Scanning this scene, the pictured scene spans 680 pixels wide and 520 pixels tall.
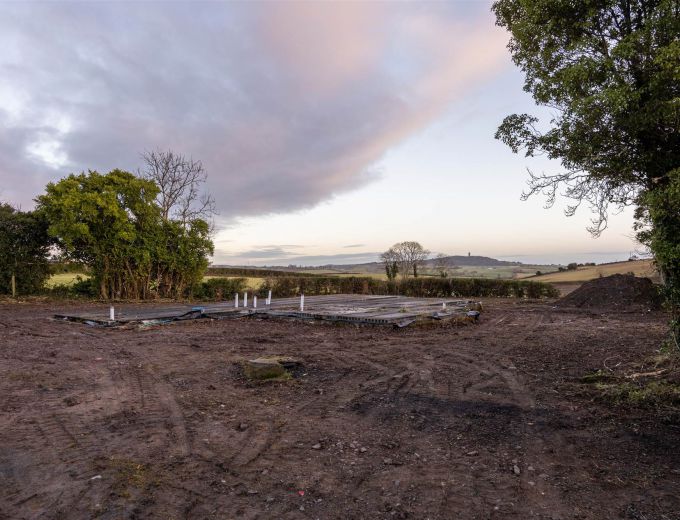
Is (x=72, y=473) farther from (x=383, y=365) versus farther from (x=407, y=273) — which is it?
(x=407, y=273)

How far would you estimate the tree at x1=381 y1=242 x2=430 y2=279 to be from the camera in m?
36.2

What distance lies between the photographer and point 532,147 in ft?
25.3

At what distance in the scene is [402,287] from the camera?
26.7 m

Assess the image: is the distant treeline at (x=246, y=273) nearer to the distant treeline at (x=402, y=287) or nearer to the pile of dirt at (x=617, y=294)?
the distant treeline at (x=402, y=287)

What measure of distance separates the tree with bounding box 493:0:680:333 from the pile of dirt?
40.6 ft

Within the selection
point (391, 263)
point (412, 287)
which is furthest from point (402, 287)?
point (391, 263)

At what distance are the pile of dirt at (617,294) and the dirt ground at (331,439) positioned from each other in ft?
36.8

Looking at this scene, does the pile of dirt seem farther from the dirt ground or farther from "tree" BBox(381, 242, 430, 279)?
"tree" BBox(381, 242, 430, 279)

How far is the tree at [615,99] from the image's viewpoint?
5125 millimetres

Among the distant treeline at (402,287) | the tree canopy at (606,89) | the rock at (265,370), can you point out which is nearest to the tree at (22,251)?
the distant treeline at (402,287)

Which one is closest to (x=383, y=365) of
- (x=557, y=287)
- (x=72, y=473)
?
→ (x=72, y=473)

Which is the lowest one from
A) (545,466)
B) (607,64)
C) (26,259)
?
(545,466)

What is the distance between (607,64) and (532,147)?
2.08 meters

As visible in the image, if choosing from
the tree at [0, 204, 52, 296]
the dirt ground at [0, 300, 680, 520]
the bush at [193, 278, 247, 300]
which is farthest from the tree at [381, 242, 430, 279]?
the dirt ground at [0, 300, 680, 520]
